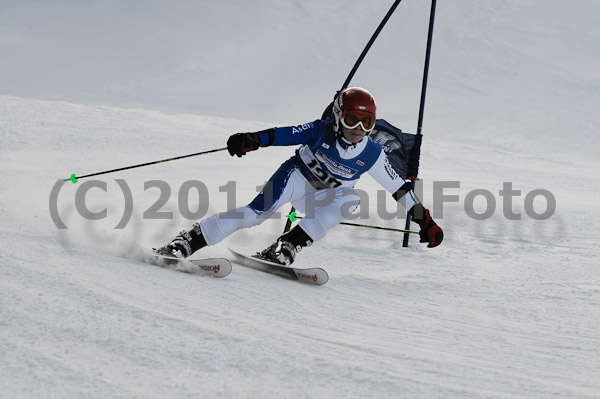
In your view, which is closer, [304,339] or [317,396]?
[317,396]

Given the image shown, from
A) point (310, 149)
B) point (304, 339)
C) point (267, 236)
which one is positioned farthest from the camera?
point (267, 236)

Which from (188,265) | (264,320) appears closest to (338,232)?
(188,265)

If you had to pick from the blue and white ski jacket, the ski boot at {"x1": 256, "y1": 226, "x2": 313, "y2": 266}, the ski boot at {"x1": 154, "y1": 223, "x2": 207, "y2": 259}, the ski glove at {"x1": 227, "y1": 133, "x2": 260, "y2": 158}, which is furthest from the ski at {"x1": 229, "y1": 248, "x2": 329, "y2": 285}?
the ski glove at {"x1": 227, "y1": 133, "x2": 260, "y2": 158}

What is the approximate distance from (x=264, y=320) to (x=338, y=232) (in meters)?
3.35

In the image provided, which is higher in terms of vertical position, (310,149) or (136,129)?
(136,129)

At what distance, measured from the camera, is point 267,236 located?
5781 mm

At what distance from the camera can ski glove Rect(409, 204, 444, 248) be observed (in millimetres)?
4184

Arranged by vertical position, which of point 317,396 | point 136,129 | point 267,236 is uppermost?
point 136,129

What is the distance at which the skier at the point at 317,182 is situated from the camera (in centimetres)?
391

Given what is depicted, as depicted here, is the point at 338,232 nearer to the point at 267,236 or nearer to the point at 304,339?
the point at 267,236

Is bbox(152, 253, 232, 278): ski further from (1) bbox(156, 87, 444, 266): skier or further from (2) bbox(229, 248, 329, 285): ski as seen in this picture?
(2) bbox(229, 248, 329, 285): ski

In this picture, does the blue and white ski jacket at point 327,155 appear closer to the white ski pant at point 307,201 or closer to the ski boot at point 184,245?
the white ski pant at point 307,201

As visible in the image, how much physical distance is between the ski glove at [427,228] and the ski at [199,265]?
4.45 ft

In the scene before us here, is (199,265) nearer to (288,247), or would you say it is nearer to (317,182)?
(288,247)
